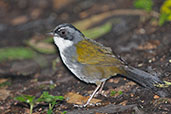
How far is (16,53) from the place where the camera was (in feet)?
27.2

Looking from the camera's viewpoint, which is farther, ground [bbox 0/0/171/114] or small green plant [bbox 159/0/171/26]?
small green plant [bbox 159/0/171/26]

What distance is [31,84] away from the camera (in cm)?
637

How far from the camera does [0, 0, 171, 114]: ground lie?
473 cm

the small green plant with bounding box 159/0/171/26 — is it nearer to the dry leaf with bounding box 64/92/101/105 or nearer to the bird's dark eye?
the bird's dark eye

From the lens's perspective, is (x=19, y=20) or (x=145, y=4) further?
(x=19, y=20)

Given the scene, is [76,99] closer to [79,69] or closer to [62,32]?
[79,69]

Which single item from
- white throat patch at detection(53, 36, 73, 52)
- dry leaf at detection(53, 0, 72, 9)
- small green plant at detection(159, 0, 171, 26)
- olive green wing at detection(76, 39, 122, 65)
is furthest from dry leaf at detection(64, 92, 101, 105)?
dry leaf at detection(53, 0, 72, 9)

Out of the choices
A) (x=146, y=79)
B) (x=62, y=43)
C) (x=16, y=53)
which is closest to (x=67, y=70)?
(x=62, y=43)

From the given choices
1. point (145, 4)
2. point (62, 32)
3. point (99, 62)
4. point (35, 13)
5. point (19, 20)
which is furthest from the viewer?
point (35, 13)

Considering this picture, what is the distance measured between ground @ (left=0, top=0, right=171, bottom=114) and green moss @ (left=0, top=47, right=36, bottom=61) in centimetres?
13

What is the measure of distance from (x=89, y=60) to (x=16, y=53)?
375cm

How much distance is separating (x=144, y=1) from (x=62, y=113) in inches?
199

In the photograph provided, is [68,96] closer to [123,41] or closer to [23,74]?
[23,74]

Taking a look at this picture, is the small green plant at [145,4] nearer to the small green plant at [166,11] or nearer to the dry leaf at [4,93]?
the small green plant at [166,11]
